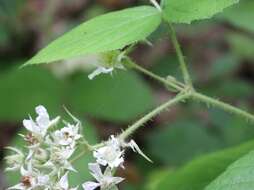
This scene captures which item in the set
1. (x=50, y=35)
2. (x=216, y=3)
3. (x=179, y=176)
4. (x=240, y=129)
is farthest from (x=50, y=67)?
(x=216, y=3)

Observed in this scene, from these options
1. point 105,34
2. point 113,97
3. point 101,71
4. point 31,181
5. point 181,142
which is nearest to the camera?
point 31,181

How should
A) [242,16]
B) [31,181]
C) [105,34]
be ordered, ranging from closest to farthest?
[31,181]
[105,34]
[242,16]

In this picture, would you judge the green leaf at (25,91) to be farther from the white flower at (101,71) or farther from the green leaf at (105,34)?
the green leaf at (105,34)

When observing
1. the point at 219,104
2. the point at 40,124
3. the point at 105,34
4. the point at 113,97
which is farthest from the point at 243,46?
the point at 40,124

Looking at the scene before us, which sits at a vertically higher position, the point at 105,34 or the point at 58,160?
the point at 105,34

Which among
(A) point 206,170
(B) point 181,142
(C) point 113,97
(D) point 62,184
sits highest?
(D) point 62,184

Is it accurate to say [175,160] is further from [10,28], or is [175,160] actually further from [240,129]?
[10,28]

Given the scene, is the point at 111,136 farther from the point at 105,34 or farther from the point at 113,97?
the point at 113,97

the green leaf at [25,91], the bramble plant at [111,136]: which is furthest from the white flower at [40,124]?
the green leaf at [25,91]
